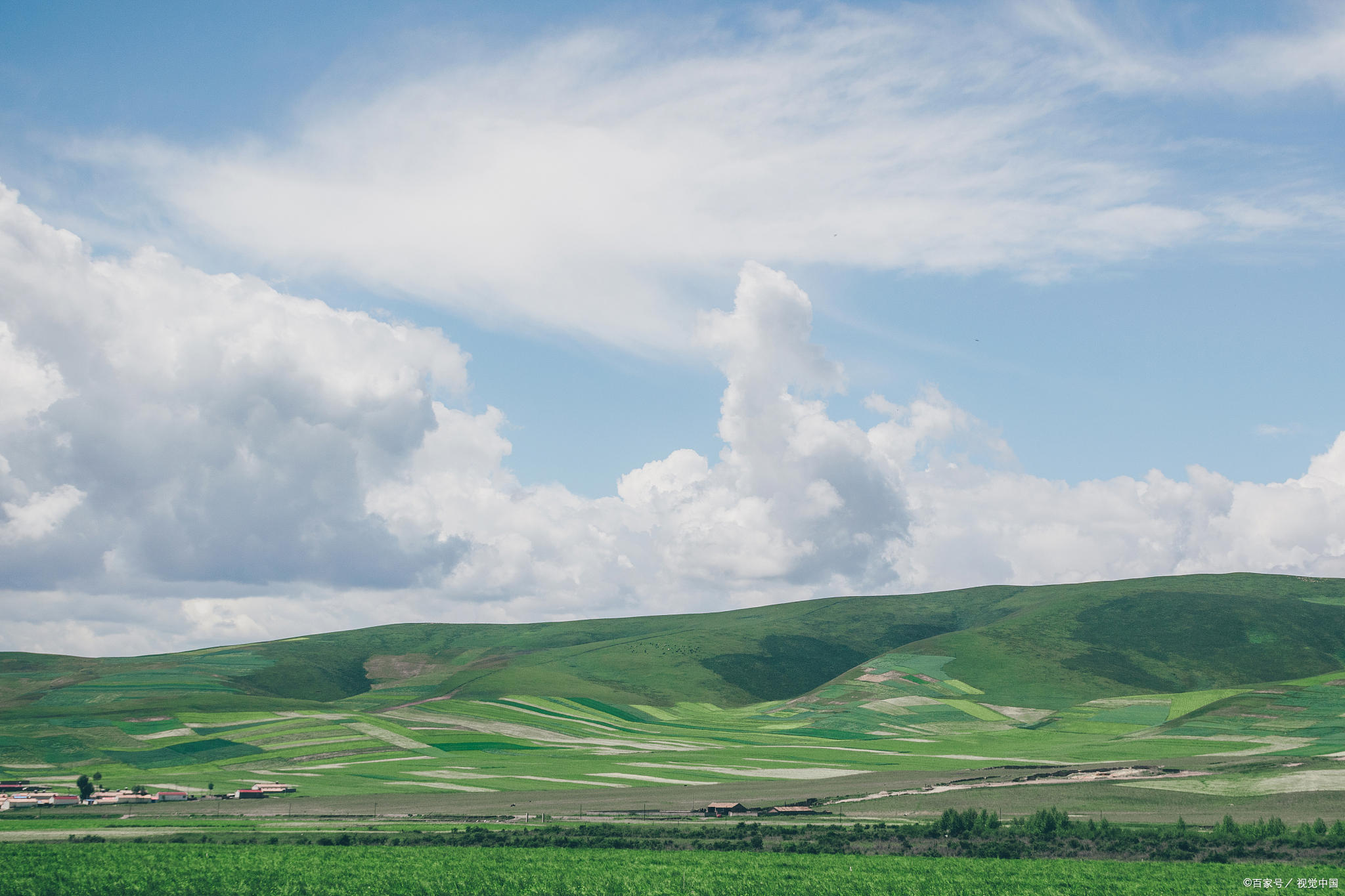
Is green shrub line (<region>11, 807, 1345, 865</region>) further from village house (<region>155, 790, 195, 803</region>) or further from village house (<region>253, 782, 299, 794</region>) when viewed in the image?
village house (<region>253, 782, 299, 794</region>)

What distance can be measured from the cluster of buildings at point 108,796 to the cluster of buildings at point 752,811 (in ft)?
172

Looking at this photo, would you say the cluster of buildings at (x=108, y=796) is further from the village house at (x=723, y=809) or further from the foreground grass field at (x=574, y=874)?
the village house at (x=723, y=809)

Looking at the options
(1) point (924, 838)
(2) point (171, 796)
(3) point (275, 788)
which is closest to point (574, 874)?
(1) point (924, 838)

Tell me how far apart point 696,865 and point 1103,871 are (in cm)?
2197

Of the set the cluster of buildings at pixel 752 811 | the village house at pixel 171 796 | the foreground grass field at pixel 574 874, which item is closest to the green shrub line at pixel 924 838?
the foreground grass field at pixel 574 874

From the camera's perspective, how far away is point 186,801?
101625 millimetres

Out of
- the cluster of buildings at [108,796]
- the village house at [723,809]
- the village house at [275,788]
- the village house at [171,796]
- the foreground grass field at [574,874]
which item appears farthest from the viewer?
the village house at [275,788]

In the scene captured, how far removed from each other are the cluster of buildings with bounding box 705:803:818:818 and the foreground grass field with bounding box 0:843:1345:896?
2424 centimetres

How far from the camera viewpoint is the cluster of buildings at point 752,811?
82000 millimetres

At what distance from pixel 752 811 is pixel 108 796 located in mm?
71083

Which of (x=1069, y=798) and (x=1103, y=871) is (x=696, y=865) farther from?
(x=1069, y=798)

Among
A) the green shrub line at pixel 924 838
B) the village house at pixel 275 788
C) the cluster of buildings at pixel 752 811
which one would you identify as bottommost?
the village house at pixel 275 788

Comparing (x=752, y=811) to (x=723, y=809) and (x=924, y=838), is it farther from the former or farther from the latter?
(x=924, y=838)

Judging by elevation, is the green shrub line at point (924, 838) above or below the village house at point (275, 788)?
above
